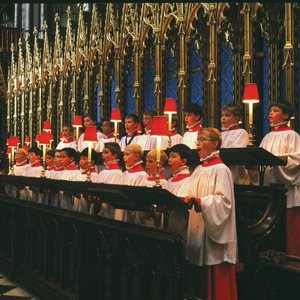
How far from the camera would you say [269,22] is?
9.70m

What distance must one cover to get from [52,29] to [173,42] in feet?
37.6

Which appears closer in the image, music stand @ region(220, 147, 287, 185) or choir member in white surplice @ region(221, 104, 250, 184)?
music stand @ region(220, 147, 287, 185)

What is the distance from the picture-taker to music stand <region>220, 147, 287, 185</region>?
5746mm

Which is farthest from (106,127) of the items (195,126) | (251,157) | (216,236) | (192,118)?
(216,236)

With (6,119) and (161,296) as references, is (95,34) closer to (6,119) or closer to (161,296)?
(6,119)

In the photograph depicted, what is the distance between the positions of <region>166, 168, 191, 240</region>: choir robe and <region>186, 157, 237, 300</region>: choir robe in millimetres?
144

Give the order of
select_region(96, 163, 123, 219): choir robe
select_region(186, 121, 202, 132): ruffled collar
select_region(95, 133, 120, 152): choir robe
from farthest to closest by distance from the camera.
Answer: select_region(95, 133, 120, 152): choir robe → select_region(186, 121, 202, 132): ruffled collar → select_region(96, 163, 123, 219): choir robe

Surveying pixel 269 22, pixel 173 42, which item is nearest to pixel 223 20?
pixel 269 22

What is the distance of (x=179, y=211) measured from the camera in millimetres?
5141

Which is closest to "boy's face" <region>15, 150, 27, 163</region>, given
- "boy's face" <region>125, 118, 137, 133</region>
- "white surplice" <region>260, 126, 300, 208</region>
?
"boy's face" <region>125, 118, 137, 133</region>

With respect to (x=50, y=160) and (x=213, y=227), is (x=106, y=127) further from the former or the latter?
(x=213, y=227)

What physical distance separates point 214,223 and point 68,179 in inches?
209

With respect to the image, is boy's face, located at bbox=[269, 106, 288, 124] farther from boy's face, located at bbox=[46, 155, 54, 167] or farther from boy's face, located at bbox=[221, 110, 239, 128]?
boy's face, located at bbox=[46, 155, 54, 167]

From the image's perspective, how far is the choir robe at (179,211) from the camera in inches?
202
